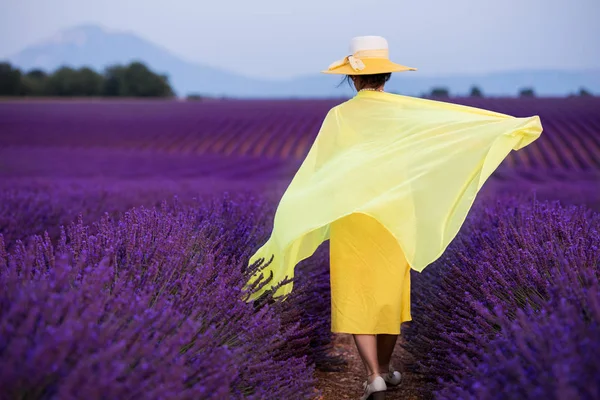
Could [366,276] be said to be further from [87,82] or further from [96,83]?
[96,83]

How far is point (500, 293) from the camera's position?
99.3 inches

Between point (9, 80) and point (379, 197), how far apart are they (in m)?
37.4

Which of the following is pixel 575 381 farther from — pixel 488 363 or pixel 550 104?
pixel 550 104

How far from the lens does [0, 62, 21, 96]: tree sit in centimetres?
3619

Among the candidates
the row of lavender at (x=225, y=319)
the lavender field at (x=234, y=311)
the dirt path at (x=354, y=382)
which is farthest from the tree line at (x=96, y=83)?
the row of lavender at (x=225, y=319)

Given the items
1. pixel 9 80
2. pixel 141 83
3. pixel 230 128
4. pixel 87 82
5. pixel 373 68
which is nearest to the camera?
pixel 373 68

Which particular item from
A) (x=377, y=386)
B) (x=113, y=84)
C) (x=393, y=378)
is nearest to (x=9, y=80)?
(x=113, y=84)

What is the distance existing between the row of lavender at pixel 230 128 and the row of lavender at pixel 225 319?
12011 mm

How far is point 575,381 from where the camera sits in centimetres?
145

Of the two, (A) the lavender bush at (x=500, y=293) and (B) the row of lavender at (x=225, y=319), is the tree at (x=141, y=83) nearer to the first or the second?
(B) the row of lavender at (x=225, y=319)

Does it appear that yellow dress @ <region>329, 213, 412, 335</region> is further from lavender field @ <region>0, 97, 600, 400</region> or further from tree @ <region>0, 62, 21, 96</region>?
tree @ <region>0, 62, 21, 96</region>

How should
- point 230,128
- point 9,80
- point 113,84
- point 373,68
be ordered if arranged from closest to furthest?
point 373,68, point 230,128, point 9,80, point 113,84

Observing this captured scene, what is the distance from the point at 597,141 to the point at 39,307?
15591 millimetres

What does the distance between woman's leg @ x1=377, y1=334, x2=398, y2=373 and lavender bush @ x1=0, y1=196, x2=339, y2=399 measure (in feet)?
0.99
